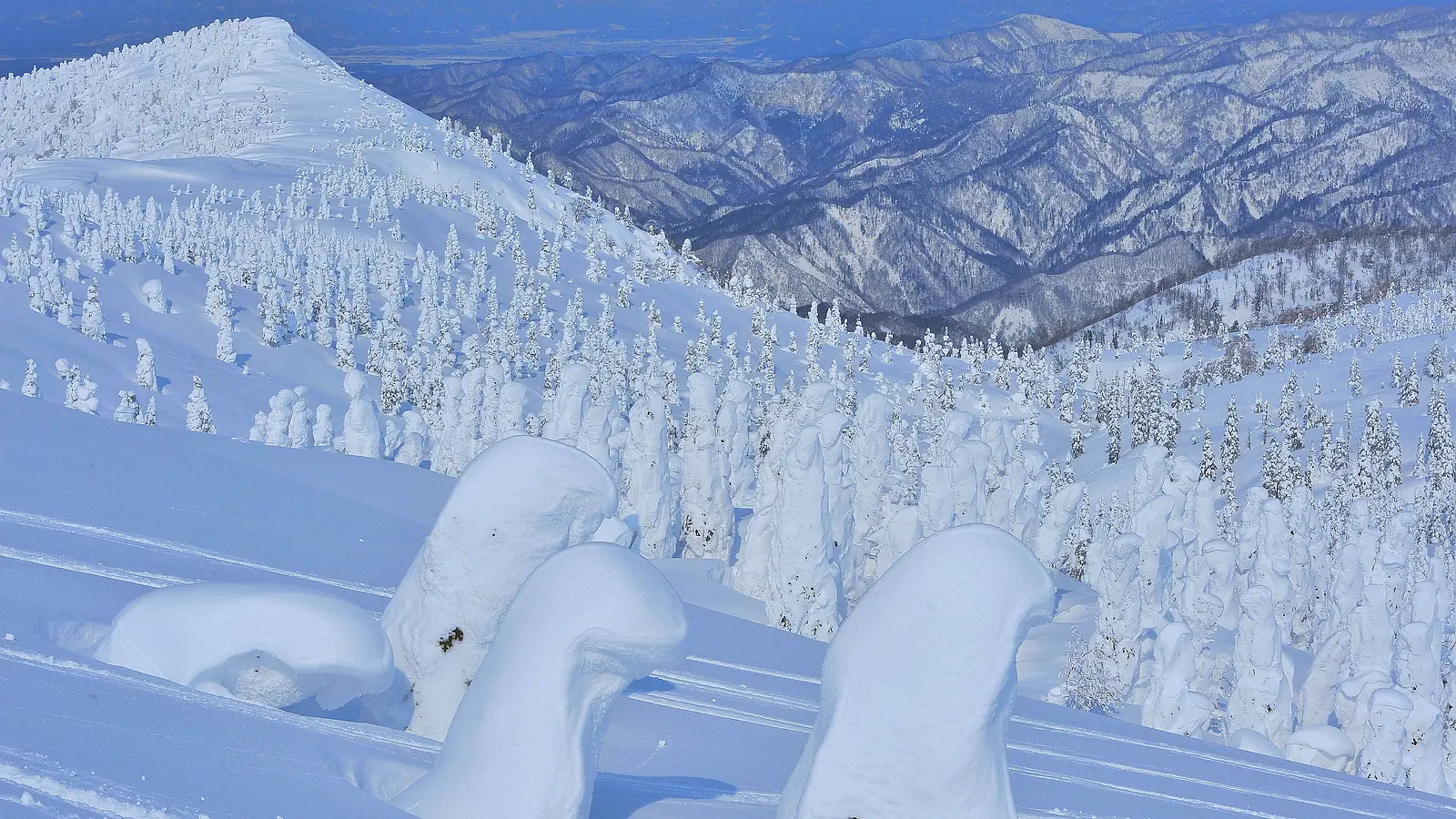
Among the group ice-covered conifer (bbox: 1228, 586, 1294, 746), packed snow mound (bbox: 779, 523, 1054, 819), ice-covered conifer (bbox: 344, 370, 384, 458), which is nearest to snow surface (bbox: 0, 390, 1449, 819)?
packed snow mound (bbox: 779, 523, 1054, 819)

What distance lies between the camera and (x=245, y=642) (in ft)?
16.3

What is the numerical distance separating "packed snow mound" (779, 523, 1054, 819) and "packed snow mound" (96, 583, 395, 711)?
2.21 metres

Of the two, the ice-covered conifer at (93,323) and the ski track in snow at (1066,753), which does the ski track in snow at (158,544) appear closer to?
the ski track in snow at (1066,753)

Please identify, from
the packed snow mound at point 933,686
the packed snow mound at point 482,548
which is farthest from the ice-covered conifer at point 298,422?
the packed snow mound at point 933,686

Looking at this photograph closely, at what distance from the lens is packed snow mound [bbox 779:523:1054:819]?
4008mm

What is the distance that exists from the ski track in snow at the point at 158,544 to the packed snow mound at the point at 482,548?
1646 mm

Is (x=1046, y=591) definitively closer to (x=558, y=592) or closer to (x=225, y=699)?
(x=558, y=592)

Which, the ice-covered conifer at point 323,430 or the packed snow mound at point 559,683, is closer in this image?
the packed snow mound at point 559,683

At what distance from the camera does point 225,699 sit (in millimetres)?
4645

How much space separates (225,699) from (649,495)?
23.7 metres

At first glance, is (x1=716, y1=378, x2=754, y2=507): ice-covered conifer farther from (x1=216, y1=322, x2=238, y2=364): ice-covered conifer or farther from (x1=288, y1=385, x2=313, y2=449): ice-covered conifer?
(x1=216, y1=322, x2=238, y2=364): ice-covered conifer

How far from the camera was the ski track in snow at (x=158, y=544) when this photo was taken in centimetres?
736

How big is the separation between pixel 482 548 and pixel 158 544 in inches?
119

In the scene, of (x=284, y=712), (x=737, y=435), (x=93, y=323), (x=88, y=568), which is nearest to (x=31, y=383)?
(x=93, y=323)
